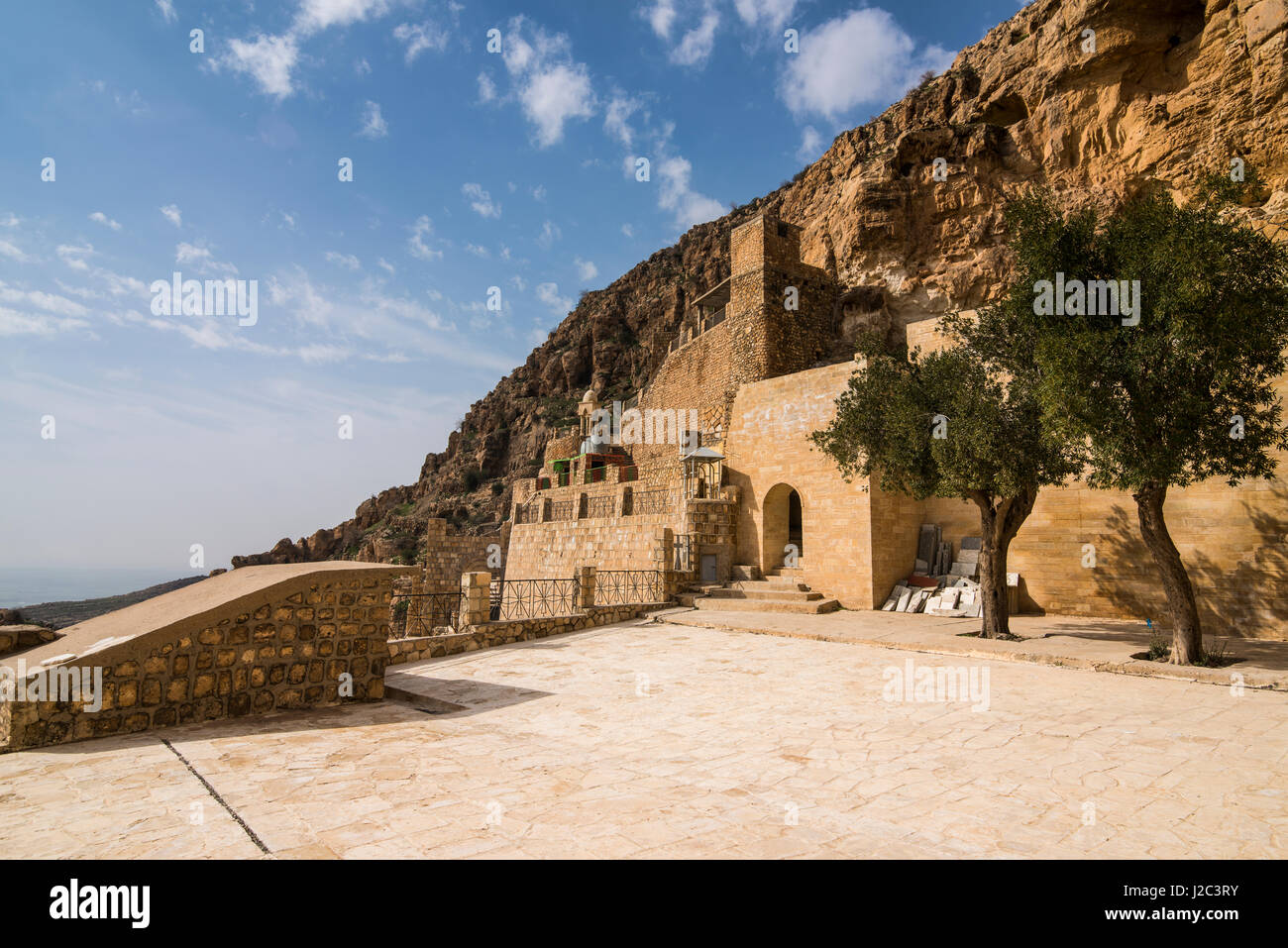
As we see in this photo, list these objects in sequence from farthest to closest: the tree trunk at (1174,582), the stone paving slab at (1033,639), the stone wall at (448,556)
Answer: the stone wall at (448,556) < the tree trunk at (1174,582) < the stone paving slab at (1033,639)

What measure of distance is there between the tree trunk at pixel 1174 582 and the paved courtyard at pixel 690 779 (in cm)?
180

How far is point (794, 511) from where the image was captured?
2325 cm

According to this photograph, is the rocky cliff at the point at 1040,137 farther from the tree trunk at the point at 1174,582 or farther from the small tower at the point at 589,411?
the small tower at the point at 589,411

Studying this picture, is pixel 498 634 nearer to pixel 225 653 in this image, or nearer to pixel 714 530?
pixel 225 653

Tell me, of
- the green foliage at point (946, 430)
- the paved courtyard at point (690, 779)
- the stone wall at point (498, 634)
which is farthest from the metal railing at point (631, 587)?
the paved courtyard at point (690, 779)

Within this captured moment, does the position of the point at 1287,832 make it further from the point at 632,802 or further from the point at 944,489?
the point at 944,489

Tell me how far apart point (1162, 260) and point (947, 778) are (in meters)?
8.05

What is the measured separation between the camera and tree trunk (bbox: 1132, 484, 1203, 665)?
8.98 m

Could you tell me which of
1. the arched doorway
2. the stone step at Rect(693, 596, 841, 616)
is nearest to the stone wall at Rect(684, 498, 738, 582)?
the arched doorway

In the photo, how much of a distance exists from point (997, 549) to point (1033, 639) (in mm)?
1699

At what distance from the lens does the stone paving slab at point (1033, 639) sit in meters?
8.44
